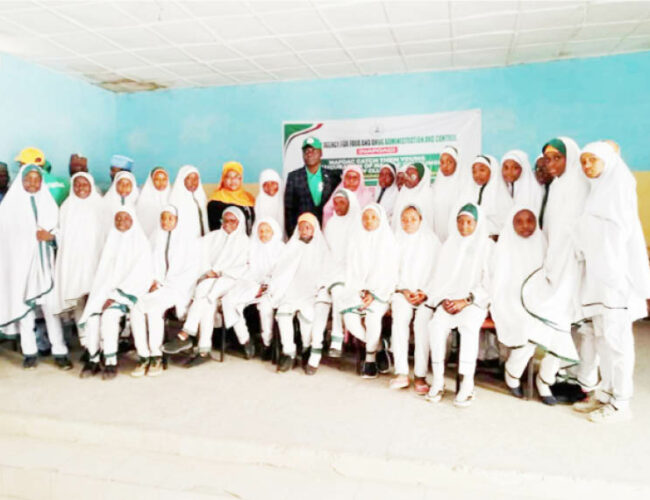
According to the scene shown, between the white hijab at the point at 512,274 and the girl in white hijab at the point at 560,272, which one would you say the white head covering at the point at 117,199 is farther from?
the girl in white hijab at the point at 560,272

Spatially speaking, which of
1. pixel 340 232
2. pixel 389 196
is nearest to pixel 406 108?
pixel 389 196

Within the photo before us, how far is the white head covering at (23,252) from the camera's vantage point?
13.3 feet

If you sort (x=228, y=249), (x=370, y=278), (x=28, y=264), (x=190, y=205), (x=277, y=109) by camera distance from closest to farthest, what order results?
(x=370, y=278), (x=28, y=264), (x=228, y=249), (x=190, y=205), (x=277, y=109)

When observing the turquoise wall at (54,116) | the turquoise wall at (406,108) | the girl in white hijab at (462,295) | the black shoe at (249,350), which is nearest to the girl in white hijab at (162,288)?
the black shoe at (249,350)

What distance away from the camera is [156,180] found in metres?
4.66

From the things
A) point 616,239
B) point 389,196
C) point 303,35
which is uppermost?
point 303,35

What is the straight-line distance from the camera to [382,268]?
3807mm

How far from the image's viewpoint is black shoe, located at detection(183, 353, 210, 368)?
4080 millimetres

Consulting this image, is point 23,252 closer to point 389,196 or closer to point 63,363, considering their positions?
point 63,363

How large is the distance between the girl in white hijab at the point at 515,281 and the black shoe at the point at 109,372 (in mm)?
2794

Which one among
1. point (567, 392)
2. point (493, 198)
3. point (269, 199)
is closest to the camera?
point (567, 392)

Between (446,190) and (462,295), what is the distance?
98cm

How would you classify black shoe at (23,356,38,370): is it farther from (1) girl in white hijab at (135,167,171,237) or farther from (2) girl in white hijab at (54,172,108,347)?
(1) girl in white hijab at (135,167,171,237)

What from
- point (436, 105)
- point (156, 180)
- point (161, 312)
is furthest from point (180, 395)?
point (436, 105)
